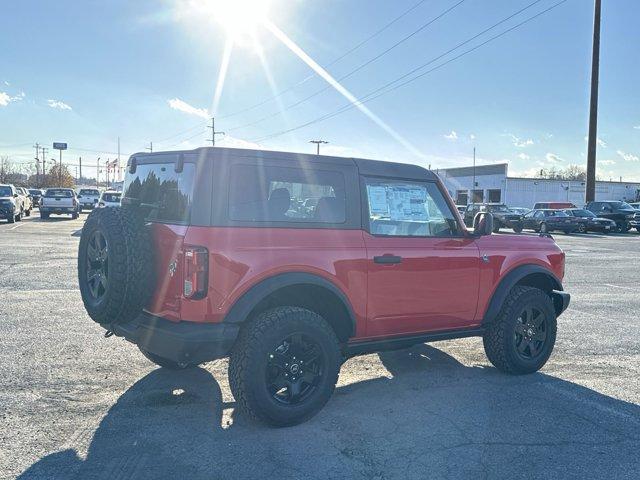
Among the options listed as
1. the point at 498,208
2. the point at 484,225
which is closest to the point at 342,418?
the point at 484,225

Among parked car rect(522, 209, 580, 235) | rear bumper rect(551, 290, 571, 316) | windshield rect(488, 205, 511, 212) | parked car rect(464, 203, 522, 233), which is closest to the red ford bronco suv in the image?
rear bumper rect(551, 290, 571, 316)

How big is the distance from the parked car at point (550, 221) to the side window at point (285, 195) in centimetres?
2848

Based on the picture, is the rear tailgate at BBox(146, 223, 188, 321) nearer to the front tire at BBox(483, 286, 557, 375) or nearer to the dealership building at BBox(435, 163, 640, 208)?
the front tire at BBox(483, 286, 557, 375)

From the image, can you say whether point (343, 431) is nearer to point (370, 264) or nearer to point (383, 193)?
point (370, 264)

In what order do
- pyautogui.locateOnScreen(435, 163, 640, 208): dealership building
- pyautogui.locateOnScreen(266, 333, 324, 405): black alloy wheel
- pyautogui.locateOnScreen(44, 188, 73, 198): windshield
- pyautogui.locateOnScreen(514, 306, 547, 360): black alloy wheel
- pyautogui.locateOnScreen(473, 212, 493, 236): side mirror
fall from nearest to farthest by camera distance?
1. pyautogui.locateOnScreen(266, 333, 324, 405): black alloy wheel
2. pyautogui.locateOnScreen(473, 212, 493, 236): side mirror
3. pyautogui.locateOnScreen(514, 306, 547, 360): black alloy wheel
4. pyautogui.locateOnScreen(44, 188, 73, 198): windshield
5. pyautogui.locateOnScreen(435, 163, 640, 208): dealership building

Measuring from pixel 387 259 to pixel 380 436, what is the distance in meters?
1.31

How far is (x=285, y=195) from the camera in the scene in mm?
3939

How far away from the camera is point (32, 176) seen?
109812 millimetres

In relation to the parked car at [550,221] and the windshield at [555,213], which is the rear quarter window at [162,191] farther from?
the windshield at [555,213]

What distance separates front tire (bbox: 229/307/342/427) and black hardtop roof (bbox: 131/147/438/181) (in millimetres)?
1130

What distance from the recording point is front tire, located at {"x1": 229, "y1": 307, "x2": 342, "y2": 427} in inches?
143

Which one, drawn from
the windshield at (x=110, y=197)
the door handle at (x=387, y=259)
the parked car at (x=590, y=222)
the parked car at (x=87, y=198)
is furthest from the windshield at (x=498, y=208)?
the door handle at (x=387, y=259)

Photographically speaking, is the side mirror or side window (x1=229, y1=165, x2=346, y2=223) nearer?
side window (x1=229, y1=165, x2=346, y2=223)

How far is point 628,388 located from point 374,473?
2.91 meters
